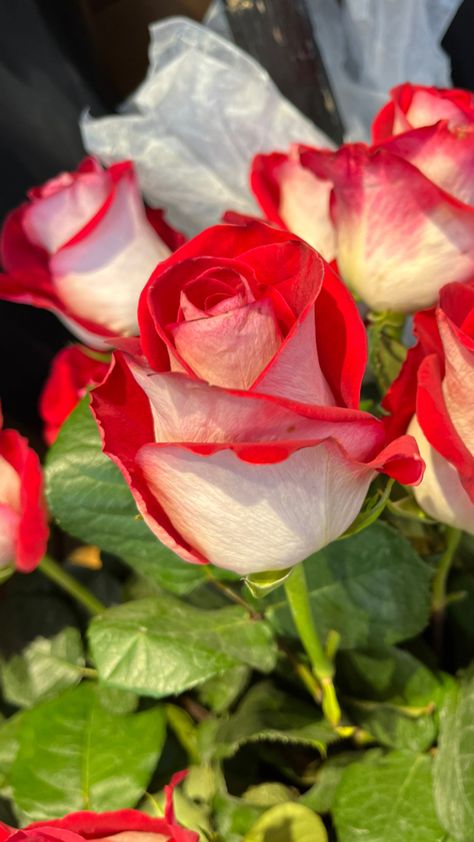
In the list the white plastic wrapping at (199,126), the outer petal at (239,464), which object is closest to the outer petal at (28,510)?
the outer petal at (239,464)

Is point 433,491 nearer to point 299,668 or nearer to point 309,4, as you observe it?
point 299,668

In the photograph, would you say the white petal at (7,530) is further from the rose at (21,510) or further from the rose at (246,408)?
the rose at (246,408)

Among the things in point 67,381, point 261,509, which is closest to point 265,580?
point 261,509

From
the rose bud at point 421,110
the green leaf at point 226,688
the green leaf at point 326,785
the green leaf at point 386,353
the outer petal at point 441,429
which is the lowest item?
the green leaf at point 326,785

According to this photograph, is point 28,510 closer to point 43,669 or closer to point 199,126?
point 43,669

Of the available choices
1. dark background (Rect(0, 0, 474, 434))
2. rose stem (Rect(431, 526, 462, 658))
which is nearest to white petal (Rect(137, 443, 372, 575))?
rose stem (Rect(431, 526, 462, 658))

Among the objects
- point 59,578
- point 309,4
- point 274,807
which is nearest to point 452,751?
point 274,807
